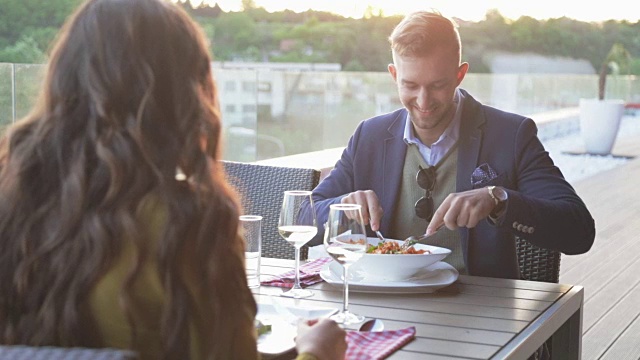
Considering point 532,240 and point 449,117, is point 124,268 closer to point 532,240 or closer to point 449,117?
point 532,240

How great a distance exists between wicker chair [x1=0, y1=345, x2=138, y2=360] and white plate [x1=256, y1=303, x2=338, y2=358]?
22.2 inches

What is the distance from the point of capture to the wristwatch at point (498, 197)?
2.11 metres

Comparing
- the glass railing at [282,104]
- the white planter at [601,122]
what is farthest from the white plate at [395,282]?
the white planter at [601,122]

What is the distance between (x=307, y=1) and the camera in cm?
895

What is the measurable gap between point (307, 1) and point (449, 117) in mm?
6663

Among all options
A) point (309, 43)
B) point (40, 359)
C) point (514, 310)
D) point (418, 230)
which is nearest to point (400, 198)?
point (418, 230)

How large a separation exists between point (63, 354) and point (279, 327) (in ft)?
2.38

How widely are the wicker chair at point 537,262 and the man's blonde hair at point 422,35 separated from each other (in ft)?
1.83

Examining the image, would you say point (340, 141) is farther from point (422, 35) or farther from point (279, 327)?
point (279, 327)

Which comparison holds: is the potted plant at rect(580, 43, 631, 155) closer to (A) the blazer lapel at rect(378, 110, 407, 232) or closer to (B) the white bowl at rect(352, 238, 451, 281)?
(A) the blazer lapel at rect(378, 110, 407, 232)

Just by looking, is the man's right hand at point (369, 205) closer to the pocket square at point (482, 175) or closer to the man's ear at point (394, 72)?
the pocket square at point (482, 175)

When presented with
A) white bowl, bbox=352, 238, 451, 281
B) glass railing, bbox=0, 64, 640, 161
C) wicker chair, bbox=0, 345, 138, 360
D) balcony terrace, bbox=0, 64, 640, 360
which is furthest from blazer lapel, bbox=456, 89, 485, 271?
wicker chair, bbox=0, 345, 138, 360

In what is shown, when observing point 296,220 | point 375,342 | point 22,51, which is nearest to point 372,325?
point 375,342

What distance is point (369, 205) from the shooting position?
2.11 m
